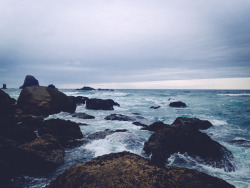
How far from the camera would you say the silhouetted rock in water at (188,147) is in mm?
4926

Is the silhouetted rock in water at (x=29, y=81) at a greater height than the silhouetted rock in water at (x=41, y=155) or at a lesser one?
greater

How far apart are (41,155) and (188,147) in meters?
4.71

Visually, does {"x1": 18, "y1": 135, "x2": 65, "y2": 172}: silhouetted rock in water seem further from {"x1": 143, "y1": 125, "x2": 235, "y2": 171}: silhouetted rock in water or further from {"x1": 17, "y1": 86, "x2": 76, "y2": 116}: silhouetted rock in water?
{"x1": 17, "y1": 86, "x2": 76, "y2": 116}: silhouetted rock in water

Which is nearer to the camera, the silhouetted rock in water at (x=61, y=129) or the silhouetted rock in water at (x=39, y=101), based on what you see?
the silhouetted rock in water at (x=61, y=129)

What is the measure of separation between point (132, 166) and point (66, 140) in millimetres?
4644

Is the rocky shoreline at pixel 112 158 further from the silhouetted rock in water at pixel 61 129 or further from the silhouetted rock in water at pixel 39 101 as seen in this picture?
the silhouetted rock in water at pixel 39 101

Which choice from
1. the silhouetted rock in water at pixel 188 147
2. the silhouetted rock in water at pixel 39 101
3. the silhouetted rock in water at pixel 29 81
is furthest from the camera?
the silhouetted rock in water at pixel 29 81

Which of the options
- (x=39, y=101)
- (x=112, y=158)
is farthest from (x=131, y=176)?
(x=39, y=101)

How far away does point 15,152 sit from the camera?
414 cm

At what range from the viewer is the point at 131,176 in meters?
2.58

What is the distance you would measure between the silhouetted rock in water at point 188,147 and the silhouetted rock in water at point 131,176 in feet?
7.60

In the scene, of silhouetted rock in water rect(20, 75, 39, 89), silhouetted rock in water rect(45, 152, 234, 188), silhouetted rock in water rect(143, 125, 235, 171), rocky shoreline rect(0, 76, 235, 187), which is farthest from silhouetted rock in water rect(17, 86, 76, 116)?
silhouetted rock in water rect(20, 75, 39, 89)

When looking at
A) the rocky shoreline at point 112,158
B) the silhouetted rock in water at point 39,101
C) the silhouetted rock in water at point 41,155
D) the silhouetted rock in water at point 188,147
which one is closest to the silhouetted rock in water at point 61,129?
the rocky shoreline at point 112,158

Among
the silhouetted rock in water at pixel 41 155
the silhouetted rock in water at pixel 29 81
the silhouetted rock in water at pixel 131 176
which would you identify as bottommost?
the silhouetted rock in water at pixel 41 155
